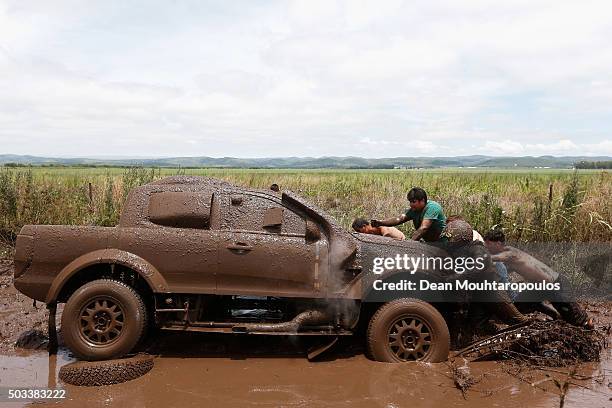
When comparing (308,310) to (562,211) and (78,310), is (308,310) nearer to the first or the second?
(78,310)

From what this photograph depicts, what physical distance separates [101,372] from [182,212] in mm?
1810

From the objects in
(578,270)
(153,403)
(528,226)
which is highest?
(528,226)

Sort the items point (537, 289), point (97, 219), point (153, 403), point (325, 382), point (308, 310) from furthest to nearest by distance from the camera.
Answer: point (97, 219)
point (537, 289)
point (308, 310)
point (325, 382)
point (153, 403)

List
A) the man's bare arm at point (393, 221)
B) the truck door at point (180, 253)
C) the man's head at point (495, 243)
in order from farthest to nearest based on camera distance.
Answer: the man's bare arm at point (393, 221)
the man's head at point (495, 243)
the truck door at point (180, 253)

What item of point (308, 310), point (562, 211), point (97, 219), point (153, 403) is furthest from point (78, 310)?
point (562, 211)

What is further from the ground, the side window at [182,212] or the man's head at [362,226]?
the side window at [182,212]

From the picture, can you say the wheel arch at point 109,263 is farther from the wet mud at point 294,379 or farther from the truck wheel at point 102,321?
the wet mud at point 294,379

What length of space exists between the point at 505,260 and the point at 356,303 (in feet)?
7.58

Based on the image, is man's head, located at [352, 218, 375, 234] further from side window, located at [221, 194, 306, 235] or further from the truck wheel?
the truck wheel

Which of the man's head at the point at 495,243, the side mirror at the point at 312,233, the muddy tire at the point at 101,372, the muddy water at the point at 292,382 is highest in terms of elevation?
the side mirror at the point at 312,233

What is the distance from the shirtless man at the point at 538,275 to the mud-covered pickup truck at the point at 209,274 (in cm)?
163

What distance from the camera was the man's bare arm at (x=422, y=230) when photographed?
253 inches

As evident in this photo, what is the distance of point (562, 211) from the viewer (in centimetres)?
1027

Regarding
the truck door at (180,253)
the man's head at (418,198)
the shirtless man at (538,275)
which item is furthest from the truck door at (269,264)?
the shirtless man at (538,275)
